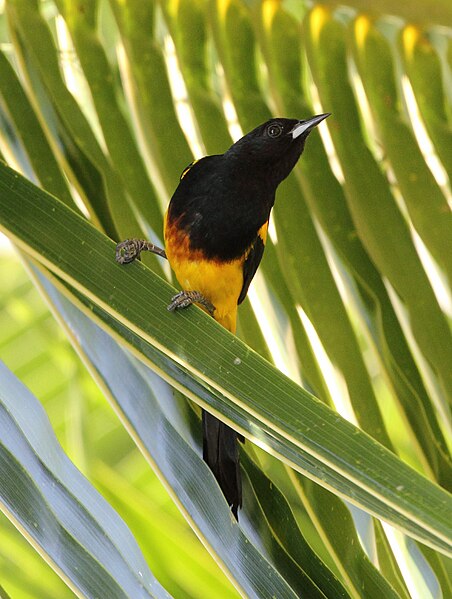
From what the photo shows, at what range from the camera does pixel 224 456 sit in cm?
90

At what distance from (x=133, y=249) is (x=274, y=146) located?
0.46 m

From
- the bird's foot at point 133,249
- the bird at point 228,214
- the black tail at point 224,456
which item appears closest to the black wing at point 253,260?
the bird at point 228,214

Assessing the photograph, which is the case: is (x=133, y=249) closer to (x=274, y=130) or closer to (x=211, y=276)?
(x=274, y=130)

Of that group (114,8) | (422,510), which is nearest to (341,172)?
(114,8)

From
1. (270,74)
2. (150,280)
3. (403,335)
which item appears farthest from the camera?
(270,74)

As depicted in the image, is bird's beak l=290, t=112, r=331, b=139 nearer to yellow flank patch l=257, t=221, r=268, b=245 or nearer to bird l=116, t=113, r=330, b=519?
bird l=116, t=113, r=330, b=519

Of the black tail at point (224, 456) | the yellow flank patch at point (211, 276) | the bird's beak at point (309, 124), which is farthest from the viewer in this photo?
the yellow flank patch at point (211, 276)

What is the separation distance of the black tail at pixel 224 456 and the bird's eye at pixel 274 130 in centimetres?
43

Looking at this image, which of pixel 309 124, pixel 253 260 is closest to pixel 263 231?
pixel 253 260

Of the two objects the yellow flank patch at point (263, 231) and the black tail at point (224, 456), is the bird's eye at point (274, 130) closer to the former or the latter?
the yellow flank patch at point (263, 231)

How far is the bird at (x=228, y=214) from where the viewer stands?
4.09 feet

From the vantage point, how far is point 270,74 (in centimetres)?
112

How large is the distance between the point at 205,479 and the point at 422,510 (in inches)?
8.3

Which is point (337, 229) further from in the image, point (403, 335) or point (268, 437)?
point (268, 437)
